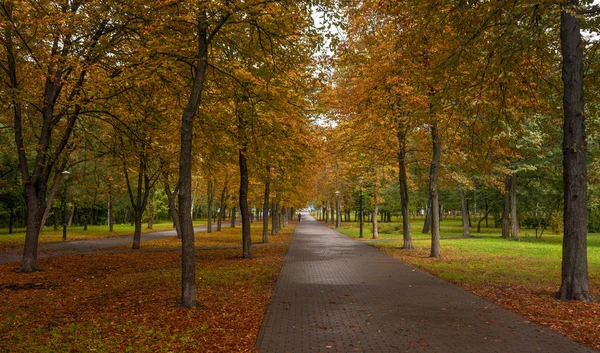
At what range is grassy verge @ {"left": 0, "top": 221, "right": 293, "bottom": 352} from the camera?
5.66 metres

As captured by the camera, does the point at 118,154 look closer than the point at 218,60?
No

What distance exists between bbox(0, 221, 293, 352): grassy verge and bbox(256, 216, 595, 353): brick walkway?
62 cm

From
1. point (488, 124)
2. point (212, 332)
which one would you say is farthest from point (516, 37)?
point (212, 332)

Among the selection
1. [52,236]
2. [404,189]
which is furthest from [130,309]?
[52,236]

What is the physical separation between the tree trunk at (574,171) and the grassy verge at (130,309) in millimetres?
6580

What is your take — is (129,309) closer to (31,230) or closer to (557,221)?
(31,230)

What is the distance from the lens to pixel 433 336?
6090mm

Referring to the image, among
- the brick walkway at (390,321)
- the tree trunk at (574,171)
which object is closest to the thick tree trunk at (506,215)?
the brick walkway at (390,321)

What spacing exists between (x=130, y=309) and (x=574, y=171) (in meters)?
9.60

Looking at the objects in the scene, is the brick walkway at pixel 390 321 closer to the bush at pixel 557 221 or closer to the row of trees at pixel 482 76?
the row of trees at pixel 482 76

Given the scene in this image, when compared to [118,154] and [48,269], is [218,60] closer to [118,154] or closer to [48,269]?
[118,154]

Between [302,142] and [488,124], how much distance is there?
5.86 metres

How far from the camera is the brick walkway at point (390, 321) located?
567 cm

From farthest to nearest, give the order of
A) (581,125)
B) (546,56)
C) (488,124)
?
1. (488,124)
2. (546,56)
3. (581,125)
